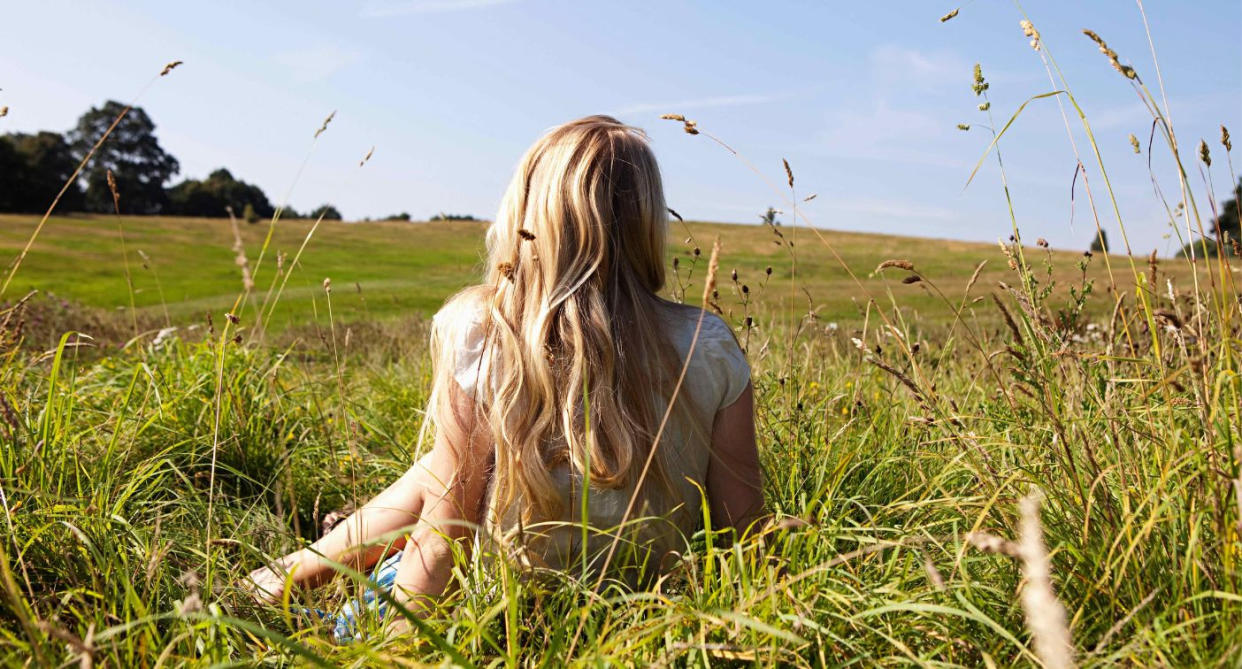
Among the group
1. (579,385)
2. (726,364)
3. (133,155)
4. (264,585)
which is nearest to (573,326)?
(579,385)

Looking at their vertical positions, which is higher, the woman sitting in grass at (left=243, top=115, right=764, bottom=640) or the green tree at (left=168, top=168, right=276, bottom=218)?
the green tree at (left=168, top=168, right=276, bottom=218)

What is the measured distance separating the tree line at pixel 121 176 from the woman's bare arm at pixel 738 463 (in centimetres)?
5443

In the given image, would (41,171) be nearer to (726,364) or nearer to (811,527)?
(726,364)

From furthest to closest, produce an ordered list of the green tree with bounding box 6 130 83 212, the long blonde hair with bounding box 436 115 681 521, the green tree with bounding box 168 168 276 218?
the green tree with bounding box 168 168 276 218, the green tree with bounding box 6 130 83 212, the long blonde hair with bounding box 436 115 681 521

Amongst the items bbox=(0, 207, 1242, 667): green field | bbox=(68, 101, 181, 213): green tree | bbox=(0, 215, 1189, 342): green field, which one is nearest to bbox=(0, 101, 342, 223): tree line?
bbox=(68, 101, 181, 213): green tree

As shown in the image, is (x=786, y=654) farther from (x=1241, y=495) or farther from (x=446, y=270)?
(x=446, y=270)

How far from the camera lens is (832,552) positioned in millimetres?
2025

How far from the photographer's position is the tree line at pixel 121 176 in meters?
51.8

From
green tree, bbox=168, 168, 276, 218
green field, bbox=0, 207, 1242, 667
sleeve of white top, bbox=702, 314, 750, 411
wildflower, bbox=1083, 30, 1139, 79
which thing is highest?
green tree, bbox=168, 168, 276, 218

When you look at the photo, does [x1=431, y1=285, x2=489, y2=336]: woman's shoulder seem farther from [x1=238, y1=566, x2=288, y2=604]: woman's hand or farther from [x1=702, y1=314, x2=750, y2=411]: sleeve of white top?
[x1=238, y1=566, x2=288, y2=604]: woman's hand

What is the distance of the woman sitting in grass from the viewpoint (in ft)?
6.91

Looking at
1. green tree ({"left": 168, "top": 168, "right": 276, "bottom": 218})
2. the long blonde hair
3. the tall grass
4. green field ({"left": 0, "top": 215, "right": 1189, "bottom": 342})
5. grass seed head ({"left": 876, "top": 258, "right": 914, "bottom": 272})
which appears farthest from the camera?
green tree ({"left": 168, "top": 168, "right": 276, "bottom": 218})

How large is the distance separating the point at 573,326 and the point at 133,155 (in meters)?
76.9

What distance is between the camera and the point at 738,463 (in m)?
2.30
